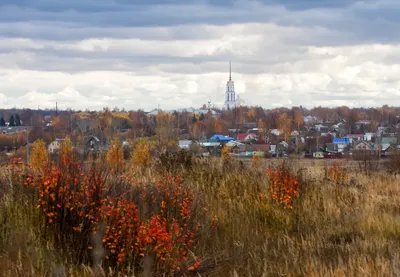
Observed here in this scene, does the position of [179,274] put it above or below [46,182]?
below

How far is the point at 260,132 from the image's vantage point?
421 feet

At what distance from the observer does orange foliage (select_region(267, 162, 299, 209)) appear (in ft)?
33.6

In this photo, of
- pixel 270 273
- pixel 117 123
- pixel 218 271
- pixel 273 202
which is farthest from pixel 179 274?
pixel 117 123

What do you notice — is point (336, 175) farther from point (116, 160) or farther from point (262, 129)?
point (262, 129)

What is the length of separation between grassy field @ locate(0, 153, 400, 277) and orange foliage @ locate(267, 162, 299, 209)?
87 millimetres

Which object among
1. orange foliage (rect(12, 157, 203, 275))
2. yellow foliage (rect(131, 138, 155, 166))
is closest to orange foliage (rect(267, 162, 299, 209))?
orange foliage (rect(12, 157, 203, 275))

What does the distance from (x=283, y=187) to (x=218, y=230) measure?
2.36m

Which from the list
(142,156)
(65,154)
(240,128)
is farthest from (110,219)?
(240,128)

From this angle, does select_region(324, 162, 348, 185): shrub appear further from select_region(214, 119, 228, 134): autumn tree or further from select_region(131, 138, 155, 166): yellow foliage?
select_region(214, 119, 228, 134): autumn tree

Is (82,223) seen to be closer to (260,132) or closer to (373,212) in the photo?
(373,212)

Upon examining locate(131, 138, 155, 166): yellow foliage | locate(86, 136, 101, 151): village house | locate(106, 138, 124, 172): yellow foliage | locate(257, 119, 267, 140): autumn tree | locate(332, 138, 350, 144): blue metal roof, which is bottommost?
locate(332, 138, 350, 144): blue metal roof

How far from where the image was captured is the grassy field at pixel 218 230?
608 centimetres

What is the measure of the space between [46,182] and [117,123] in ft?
361

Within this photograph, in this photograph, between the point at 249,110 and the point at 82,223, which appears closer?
the point at 82,223
